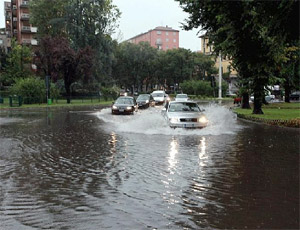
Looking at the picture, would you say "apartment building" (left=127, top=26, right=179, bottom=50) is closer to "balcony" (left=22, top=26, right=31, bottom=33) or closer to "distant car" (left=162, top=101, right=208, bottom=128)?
"balcony" (left=22, top=26, right=31, bottom=33)

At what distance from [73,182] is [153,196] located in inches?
72.6

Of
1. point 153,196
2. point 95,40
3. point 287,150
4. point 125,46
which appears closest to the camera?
point 153,196

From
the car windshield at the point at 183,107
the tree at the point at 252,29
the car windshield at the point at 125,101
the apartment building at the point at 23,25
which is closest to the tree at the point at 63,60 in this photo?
→ the car windshield at the point at 125,101

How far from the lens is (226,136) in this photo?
1385cm

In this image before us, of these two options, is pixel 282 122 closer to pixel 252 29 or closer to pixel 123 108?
pixel 252 29

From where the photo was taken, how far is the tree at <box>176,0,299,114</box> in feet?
48.3

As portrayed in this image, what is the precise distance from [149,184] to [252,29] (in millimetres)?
13555

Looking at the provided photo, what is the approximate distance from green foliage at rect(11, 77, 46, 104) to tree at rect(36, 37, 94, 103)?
4689mm

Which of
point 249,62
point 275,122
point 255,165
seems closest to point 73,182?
point 255,165

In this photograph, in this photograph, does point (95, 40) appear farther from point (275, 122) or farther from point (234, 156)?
point (234, 156)

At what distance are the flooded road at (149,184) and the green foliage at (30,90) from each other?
1183 inches

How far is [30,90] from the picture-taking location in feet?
135

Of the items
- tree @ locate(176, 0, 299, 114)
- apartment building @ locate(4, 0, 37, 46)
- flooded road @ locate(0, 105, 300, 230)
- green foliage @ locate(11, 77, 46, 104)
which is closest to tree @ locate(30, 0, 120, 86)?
green foliage @ locate(11, 77, 46, 104)

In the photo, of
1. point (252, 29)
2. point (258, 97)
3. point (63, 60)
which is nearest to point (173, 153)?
point (252, 29)
